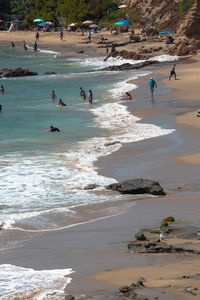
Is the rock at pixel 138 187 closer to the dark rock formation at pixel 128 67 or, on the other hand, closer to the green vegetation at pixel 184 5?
the dark rock formation at pixel 128 67

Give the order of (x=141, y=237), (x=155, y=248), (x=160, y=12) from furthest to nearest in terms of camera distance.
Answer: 1. (x=160, y=12)
2. (x=141, y=237)
3. (x=155, y=248)

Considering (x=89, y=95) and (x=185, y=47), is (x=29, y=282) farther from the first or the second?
(x=185, y=47)

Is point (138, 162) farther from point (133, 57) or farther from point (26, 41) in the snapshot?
point (26, 41)

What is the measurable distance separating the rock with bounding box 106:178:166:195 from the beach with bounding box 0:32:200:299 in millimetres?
283

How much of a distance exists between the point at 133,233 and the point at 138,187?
3730mm

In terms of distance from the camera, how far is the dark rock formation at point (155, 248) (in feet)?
30.8

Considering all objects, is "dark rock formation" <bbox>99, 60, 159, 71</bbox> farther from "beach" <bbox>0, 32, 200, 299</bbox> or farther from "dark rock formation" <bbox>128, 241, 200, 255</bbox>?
"dark rock formation" <bbox>128, 241, 200, 255</bbox>

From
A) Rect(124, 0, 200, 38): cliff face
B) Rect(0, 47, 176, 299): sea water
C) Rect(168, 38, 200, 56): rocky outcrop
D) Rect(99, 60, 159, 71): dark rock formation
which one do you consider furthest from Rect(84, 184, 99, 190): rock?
Rect(124, 0, 200, 38): cliff face

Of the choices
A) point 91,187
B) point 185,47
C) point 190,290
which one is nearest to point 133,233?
point 190,290

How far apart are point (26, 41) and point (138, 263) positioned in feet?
267

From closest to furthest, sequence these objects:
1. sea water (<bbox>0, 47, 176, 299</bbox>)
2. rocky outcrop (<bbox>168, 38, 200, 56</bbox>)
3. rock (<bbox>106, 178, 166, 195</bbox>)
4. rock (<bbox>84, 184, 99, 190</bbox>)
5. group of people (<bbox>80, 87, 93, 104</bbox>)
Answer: sea water (<bbox>0, 47, 176, 299</bbox>), rock (<bbox>106, 178, 166, 195</bbox>), rock (<bbox>84, 184, 99, 190</bbox>), group of people (<bbox>80, 87, 93, 104</bbox>), rocky outcrop (<bbox>168, 38, 200, 56</bbox>)

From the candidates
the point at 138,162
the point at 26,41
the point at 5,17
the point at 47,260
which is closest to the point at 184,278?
the point at 47,260

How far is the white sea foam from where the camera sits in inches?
328

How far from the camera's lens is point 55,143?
959 inches
